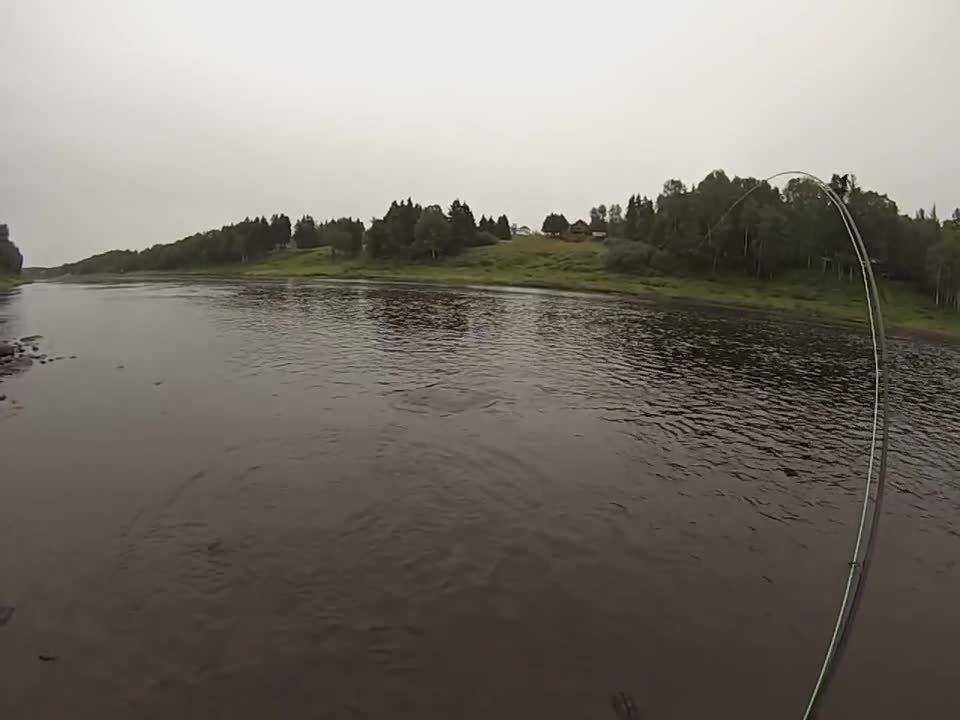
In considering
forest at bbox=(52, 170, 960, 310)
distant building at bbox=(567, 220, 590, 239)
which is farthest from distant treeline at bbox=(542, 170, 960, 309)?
distant building at bbox=(567, 220, 590, 239)

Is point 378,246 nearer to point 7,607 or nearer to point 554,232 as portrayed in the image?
point 554,232

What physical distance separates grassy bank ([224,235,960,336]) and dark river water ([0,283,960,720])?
16660 mm

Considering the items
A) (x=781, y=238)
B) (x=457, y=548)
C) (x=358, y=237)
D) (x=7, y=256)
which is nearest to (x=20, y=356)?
(x=457, y=548)

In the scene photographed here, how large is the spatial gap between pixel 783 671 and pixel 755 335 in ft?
130

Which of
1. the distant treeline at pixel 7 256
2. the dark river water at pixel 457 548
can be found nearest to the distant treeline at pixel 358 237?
the distant treeline at pixel 7 256

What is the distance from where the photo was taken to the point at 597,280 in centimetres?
8662

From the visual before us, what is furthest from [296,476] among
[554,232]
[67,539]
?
[554,232]

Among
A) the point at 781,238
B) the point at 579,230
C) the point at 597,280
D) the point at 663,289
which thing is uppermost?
the point at 579,230

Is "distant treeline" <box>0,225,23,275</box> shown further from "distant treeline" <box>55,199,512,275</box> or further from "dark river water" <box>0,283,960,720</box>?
"dark river water" <box>0,283,960,720</box>

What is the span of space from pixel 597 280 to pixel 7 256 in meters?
139

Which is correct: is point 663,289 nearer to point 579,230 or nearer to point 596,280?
point 596,280

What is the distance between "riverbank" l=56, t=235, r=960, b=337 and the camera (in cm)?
5928

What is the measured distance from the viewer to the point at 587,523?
12.8 meters

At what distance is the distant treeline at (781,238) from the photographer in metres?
64.1
